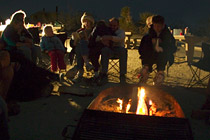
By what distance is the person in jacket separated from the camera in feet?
14.3

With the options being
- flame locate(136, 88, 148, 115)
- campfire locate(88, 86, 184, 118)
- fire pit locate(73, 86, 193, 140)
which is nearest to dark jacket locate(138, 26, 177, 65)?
campfire locate(88, 86, 184, 118)

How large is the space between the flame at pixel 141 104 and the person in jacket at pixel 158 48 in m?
1.57

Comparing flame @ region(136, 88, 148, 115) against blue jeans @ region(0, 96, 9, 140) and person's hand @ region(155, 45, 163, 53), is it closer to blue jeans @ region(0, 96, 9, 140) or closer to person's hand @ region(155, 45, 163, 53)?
blue jeans @ region(0, 96, 9, 140)

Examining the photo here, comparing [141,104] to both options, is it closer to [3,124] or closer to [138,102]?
[138,102]

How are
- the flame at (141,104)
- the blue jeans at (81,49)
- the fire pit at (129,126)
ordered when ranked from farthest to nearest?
1. the blue jeans at (81,49)
2. the flame at (141,104)
3. the fire pit at (129,126)

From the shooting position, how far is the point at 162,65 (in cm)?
440

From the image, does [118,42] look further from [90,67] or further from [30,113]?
[30,113]

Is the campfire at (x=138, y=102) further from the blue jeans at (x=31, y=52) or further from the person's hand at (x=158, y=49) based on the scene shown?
the blue jeans at (x=31, y=52)

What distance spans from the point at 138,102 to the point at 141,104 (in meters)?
0.06

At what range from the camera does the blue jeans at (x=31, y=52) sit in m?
4.70

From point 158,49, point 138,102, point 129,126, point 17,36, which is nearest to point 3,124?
point 129,126

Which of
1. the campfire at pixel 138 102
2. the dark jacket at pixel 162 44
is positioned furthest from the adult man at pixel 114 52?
the campfire at pixel 138 102

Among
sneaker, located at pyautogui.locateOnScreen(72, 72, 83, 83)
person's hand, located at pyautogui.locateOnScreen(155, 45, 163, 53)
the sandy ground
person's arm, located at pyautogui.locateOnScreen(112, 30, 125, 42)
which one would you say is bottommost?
the sandy ground

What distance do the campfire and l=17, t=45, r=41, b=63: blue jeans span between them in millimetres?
2144
